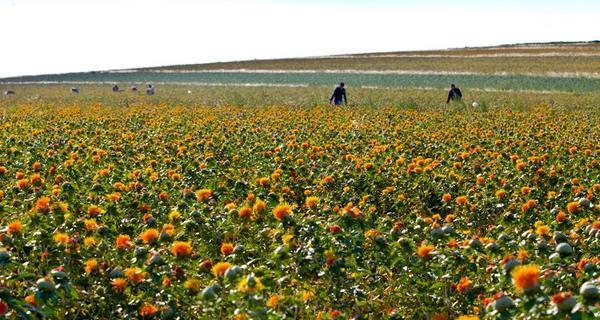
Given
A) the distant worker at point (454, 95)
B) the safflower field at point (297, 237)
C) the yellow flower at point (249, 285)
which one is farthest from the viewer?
the distant worker at point (454, 95)

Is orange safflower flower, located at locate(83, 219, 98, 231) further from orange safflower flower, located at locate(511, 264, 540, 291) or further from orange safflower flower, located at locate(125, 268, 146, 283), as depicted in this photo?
orange safflower flower, located at locate(511, 264, 540, 291)

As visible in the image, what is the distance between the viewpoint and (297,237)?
4148 millimetres

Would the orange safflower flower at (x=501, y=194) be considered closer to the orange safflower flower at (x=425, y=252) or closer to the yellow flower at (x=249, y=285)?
the orange safflower flower at (x=425, y=252)

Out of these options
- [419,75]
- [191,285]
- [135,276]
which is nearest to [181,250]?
[191,285]

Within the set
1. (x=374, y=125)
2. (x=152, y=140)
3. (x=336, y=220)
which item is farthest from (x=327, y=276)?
(x=374, y=125)

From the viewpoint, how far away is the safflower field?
3342 mm

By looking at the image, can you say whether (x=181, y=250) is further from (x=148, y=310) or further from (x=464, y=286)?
(x=464, y=286)

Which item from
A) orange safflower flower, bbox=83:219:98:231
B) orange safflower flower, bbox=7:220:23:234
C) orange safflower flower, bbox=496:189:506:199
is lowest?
orange safflower flower, bbox=496:189:506:199

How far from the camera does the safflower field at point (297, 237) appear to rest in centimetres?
334

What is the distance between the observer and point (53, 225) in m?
4.44

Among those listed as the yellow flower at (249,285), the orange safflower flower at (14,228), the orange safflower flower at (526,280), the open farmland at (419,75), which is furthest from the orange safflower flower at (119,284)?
the open farmland at (419,75)

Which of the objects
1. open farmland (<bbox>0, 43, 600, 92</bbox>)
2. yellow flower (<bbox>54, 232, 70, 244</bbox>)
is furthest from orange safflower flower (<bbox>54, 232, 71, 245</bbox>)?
open farmland (<bbox>0, 43, 600, 92</bbox>)

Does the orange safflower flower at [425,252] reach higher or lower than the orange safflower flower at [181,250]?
lower

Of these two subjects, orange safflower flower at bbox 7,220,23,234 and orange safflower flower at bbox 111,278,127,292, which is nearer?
orange safflower flower at bbox 111,278,127,292
